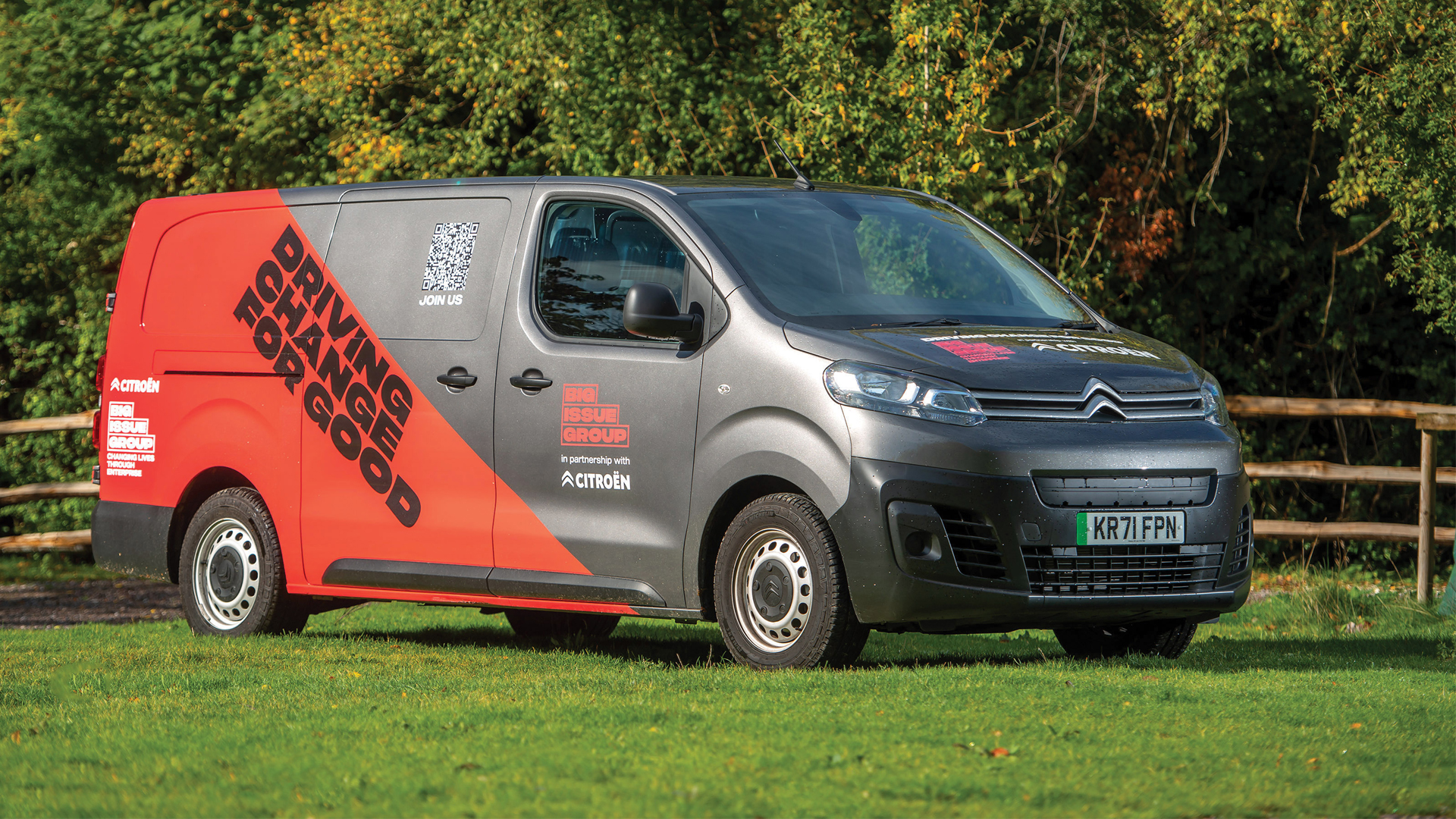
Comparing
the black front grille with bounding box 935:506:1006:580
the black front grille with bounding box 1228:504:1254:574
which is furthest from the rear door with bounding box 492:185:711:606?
the black front grille with bounding box 1228:504:1254:574

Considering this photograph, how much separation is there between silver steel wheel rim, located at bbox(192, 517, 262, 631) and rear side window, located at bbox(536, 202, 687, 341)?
2.33 metres

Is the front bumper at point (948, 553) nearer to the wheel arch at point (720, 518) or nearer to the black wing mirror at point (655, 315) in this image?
the wheel arch at point (720, 518)

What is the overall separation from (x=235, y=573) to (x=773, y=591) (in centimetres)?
350

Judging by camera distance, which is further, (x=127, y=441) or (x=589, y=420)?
(x=127, y=441)

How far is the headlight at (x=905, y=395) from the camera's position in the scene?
6.82m

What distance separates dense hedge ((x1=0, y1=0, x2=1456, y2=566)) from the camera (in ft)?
43.2

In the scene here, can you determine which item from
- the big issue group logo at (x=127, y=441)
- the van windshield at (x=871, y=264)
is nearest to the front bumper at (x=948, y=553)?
the van windshield at (x=871, y=264)

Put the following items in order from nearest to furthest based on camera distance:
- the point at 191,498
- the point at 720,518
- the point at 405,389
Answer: the point at 720,518 < the point at 405,389 < the point at 191,498

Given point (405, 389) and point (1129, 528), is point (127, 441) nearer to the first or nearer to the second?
point (405, 389)

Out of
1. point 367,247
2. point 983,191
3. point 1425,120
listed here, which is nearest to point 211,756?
point 367,247

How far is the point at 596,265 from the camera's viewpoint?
26.5 feet

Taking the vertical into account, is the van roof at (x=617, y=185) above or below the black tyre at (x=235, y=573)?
above

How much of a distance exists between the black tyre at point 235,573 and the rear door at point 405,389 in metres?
0.38

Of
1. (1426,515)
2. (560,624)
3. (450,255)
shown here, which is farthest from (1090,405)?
(1426,515)
